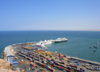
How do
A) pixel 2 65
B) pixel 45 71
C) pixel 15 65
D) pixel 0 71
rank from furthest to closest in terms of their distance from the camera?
1. pixel 15 65
2. pixel 45 71
3. pixel 2 65
4. pixel 0 71

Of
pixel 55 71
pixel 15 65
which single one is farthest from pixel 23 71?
pixel 55 71

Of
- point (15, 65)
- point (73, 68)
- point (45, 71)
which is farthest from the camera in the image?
point (15, 65)

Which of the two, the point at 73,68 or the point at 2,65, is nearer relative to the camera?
the point at 2,65

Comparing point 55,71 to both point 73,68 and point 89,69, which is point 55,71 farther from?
point 89,69

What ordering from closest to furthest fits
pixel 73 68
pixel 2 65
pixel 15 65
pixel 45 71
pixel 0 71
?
pixel 0 71 < pixel 2 65 < pixel 45 71 < pixel 73 68 < pixel 15 65

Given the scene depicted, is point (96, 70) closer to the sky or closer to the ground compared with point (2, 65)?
closer to the ground

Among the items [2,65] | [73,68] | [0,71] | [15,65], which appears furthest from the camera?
[15,65]

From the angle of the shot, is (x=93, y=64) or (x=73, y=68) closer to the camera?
(x=73, y=68)

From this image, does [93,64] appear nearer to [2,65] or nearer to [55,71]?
[55,71]

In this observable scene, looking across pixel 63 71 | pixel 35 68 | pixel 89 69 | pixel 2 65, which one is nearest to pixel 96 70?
pixel 89 69
